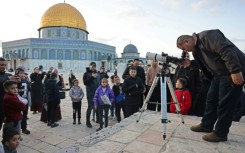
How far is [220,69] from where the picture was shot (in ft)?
8.11

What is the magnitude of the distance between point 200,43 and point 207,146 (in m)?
1.26

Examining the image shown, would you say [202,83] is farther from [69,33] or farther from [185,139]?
[69,33]

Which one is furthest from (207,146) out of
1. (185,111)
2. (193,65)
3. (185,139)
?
(193,65)

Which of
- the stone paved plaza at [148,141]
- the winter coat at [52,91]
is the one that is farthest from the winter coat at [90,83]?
the stone paved plaza at [148,141]

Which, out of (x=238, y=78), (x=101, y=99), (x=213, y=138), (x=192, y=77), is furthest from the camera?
(x=101, y=99)

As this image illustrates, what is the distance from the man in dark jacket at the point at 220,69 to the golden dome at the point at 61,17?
46158mm

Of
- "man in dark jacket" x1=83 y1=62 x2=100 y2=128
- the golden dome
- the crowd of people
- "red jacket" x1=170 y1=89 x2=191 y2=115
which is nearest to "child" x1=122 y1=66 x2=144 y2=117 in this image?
the crowd of people

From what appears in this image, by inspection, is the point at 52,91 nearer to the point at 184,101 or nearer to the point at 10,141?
the point at 10,141

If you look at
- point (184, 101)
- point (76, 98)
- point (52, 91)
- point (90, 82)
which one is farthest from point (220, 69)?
point (52, 91)

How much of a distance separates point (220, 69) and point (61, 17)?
46.7 meters

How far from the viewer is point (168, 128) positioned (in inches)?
120

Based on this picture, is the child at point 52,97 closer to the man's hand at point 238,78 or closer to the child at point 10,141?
the child at point 10,141

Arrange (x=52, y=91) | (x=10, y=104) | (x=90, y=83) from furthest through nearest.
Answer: (x=90, y=83), (x=52, y=91), (x=10, y=104)

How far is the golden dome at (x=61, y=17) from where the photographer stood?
44750 millimetres
